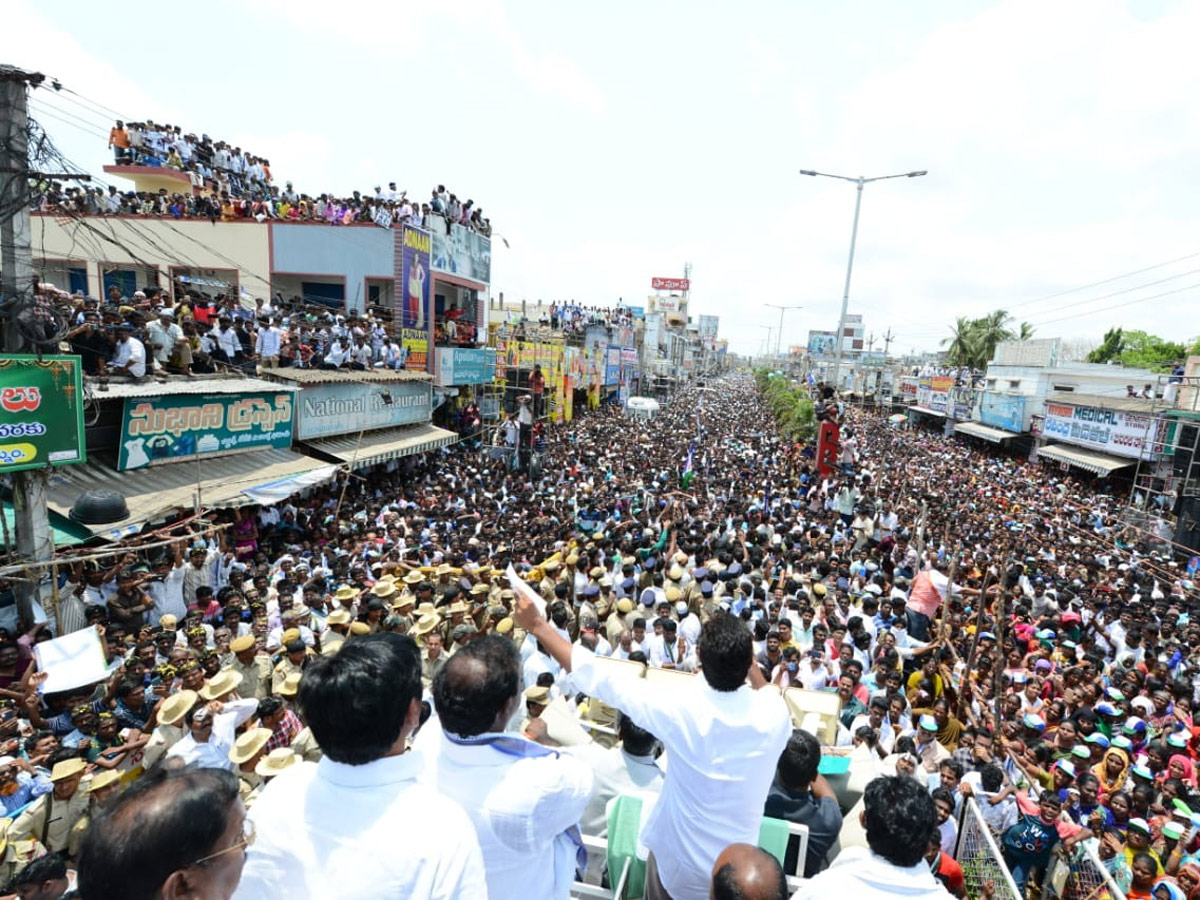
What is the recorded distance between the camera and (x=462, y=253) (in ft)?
75.8

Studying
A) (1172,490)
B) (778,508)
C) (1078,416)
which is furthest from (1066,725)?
(1078,416)

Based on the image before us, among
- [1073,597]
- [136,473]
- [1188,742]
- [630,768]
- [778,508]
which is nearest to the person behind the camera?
[630,768]

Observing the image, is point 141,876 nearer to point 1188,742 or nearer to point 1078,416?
point 1188,742

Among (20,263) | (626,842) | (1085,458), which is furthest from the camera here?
(1085,458)

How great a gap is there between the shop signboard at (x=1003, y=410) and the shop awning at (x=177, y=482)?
2732 centimetres

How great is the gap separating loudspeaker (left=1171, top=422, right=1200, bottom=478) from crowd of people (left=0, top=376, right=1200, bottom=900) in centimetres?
308

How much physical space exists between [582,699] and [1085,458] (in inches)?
896

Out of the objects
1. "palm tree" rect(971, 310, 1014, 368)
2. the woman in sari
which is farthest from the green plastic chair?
"palm tree" rect(971, 310, 1014, 368)

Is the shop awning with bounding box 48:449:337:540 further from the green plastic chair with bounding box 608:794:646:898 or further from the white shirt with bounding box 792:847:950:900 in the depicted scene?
the white shirt with bounding box 792:847:950:900

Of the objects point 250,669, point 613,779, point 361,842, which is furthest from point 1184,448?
point 361,842

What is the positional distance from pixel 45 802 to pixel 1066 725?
7330 mm

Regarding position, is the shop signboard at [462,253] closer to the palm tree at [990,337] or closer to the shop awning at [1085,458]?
the shop awning at [1085,458]

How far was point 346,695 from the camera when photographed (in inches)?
62.0

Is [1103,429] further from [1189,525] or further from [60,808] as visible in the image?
[60,808]
